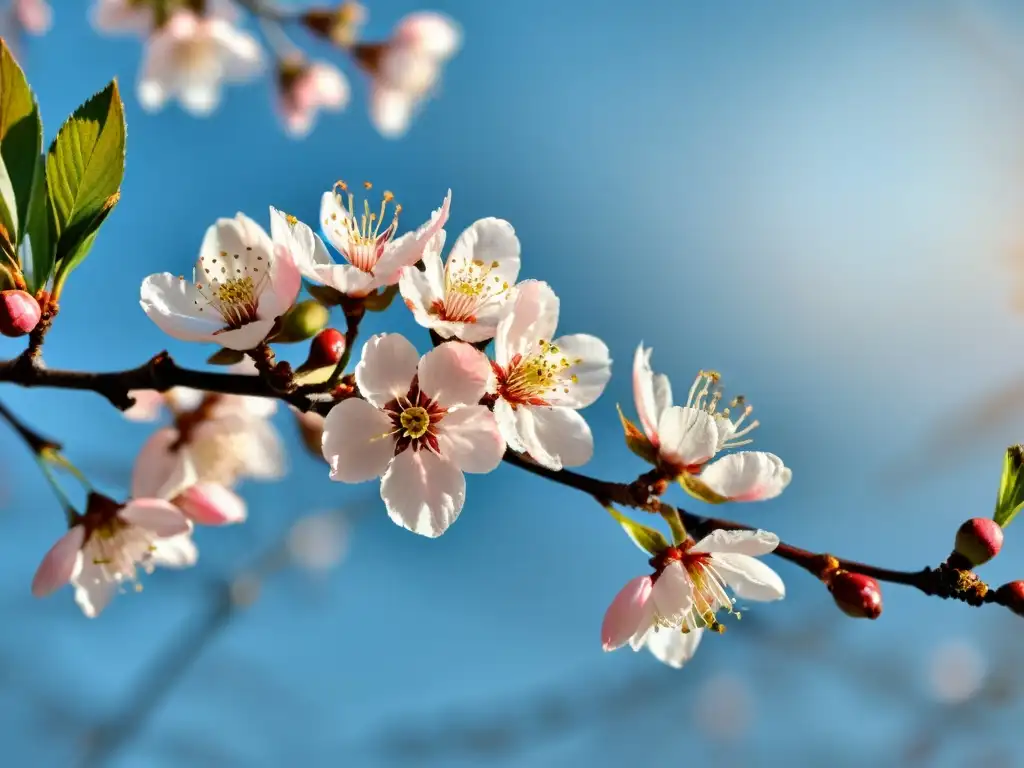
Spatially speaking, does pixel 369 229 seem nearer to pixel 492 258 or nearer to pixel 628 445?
pixel 492 258

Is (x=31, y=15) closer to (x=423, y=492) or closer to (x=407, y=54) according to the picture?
(x=407, y=54)

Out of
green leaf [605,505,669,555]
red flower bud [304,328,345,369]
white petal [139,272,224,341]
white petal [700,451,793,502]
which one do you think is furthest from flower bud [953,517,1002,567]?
white petal [139,272,224,341]

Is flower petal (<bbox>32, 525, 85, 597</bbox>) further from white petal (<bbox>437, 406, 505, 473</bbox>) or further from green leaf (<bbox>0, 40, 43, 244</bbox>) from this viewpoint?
white petal (<bbox>437, 406, 505, 473</bbox>)

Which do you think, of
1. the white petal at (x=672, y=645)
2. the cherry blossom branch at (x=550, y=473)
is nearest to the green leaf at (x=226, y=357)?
the cherry blossom branch at (x=550, y=473)

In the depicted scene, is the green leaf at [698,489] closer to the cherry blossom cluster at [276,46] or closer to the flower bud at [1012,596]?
the flower bud at [1012,596]

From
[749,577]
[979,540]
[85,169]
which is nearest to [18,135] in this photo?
[85,169]
